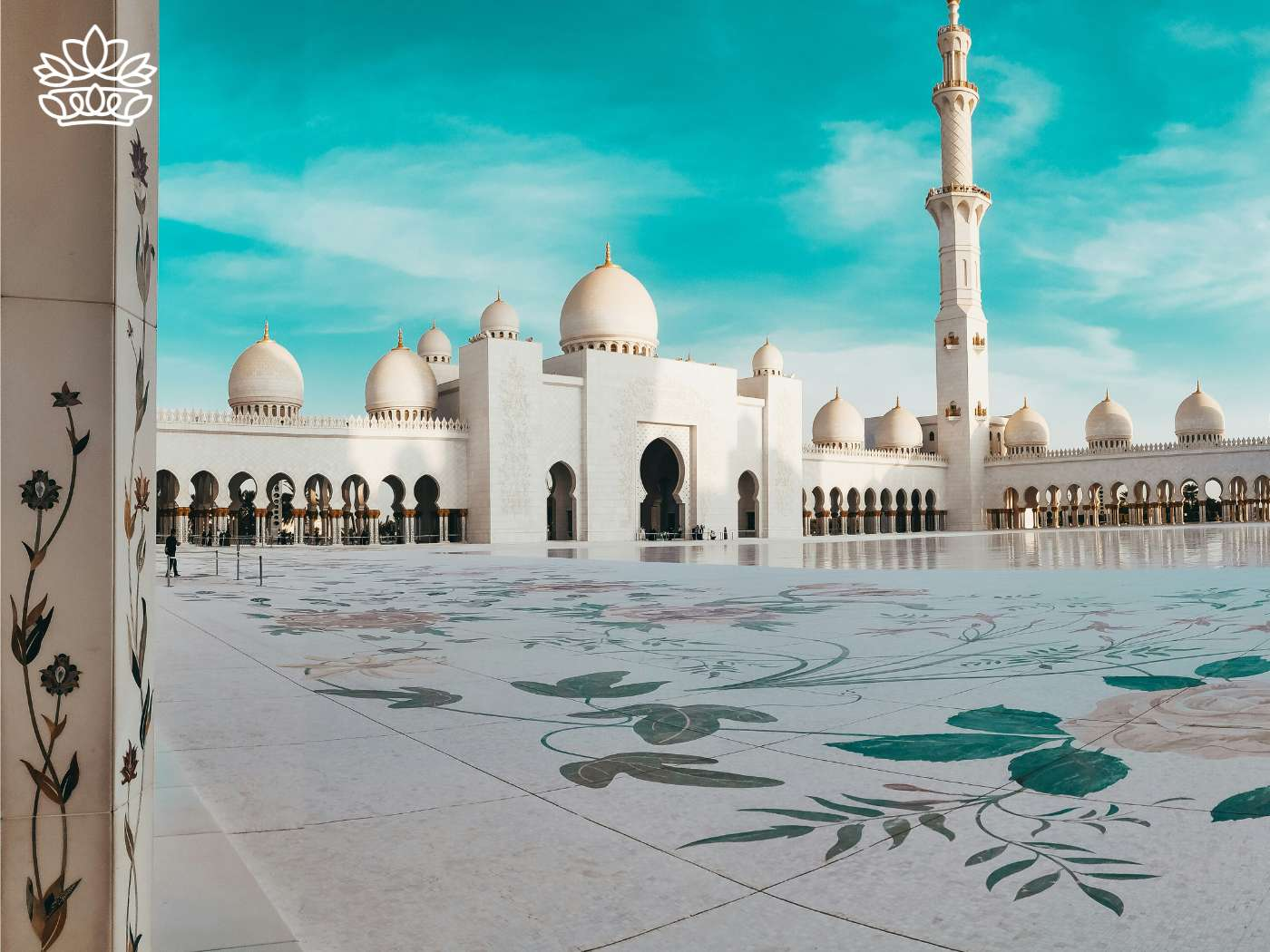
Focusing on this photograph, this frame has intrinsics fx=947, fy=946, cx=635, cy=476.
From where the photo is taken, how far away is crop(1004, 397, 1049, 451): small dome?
3666 cm

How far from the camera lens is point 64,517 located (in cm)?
93

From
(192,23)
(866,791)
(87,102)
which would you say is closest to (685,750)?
(866,791)

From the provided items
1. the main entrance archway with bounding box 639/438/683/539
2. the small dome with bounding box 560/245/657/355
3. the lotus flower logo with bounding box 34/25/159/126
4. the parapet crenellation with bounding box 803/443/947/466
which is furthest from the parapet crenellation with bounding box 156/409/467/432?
the lotus flower logo with bounding box 34/25/159/126

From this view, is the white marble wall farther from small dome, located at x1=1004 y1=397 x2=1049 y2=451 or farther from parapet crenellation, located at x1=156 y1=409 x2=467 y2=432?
small dome, located at x1=1004 y1=397 x2=1049 y2=451

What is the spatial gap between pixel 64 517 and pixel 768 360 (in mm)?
31584

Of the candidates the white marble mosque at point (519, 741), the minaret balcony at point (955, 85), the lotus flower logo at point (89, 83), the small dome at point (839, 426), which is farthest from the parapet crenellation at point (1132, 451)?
the lotus flower logo at point (89, 83)

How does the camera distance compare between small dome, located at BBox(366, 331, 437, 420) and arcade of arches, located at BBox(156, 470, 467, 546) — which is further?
small dome, located at BBox(366, 331, 437, 420)

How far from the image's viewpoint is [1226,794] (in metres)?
1.64

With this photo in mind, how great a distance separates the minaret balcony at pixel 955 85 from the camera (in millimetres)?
30953

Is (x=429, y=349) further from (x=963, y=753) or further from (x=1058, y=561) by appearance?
(x=963, y=753)

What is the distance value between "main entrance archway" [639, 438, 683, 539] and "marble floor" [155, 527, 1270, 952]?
25686mm

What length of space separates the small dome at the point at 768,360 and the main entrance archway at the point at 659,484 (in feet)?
14.4

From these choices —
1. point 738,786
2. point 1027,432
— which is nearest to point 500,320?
point 1027,432

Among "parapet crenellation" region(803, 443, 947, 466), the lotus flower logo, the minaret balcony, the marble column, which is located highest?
the minaret balcony
